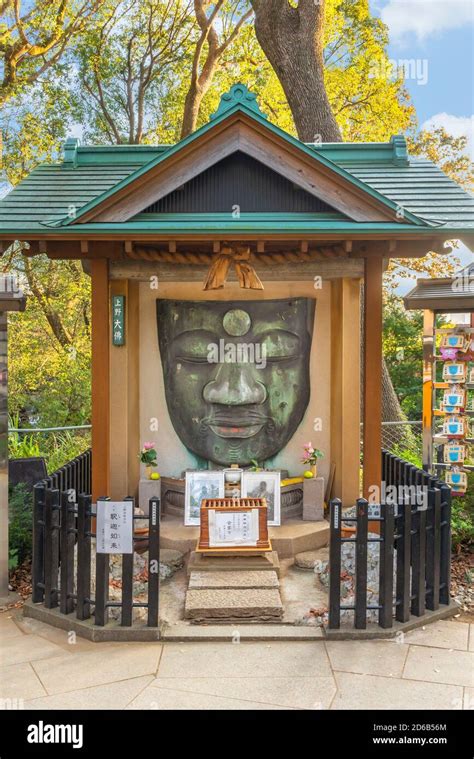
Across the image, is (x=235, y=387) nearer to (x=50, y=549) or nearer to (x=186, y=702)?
(x=50, y=549)

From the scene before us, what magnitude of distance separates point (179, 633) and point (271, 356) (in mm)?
3756

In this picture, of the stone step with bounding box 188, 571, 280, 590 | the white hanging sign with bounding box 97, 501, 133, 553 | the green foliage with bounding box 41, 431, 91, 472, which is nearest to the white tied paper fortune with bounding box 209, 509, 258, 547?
the stone step with bounding box 188, 571, 280, 590

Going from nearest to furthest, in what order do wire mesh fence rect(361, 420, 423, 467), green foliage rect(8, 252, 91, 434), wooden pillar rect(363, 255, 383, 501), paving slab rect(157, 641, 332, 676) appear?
paving slab rect(157, 641, 332, 676) → wooden pillar rect(363, 255, 383, 501) → wire mesh fence rect(361, 420, 423, 467) → green foliage rect(8, 252, 91, 434)

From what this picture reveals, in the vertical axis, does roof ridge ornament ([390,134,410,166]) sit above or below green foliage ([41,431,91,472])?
above

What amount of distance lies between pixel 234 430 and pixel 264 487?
826mm

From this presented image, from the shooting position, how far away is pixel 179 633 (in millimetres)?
5230

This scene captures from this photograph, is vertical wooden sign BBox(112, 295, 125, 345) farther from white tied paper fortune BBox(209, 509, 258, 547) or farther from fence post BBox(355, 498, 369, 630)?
fence post BBox(355, 498, 369, 630)

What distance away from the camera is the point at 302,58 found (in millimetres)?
13383

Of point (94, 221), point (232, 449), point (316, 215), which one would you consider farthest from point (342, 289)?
point (94, 221)

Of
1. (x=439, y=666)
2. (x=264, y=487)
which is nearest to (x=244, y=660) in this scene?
(x=439, y=666)

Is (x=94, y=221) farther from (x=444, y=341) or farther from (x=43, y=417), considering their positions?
(x=43, y=417)

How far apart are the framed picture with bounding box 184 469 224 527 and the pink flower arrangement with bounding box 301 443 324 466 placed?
3.60 ft

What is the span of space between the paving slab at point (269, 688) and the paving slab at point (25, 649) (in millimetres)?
1105

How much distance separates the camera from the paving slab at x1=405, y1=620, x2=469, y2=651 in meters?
5.12
